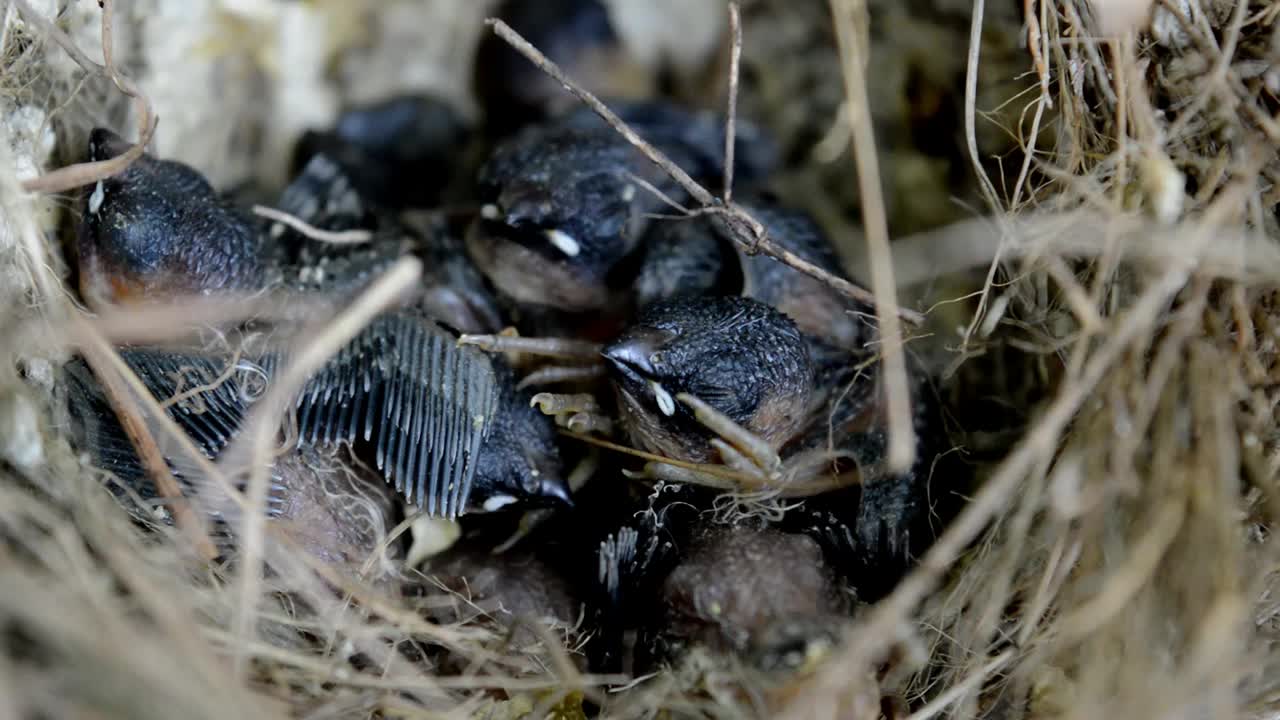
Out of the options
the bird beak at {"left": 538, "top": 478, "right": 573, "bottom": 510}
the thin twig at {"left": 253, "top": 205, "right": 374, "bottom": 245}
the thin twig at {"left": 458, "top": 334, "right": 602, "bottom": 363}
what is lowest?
the bird beak at {"left": 538, "top": 478, "right": 573, "bottom": 510}

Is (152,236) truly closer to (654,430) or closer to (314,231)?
(314,231)

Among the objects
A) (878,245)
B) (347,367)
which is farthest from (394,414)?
(878,245)

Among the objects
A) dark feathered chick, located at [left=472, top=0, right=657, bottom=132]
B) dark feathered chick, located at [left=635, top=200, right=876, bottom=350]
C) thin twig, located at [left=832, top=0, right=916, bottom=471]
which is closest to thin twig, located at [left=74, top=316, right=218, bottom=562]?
dark feathered chick, located at [left=635, top=200, right=876, bottom=350]

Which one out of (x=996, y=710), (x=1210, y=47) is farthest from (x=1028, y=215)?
(x=996, y=710)

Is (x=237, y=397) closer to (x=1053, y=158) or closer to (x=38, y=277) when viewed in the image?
(x=38, y=277)

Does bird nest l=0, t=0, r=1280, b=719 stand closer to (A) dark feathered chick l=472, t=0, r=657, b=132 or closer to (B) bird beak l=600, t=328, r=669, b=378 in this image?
(B) bird beak l=600, t=328, r=669, b=378
